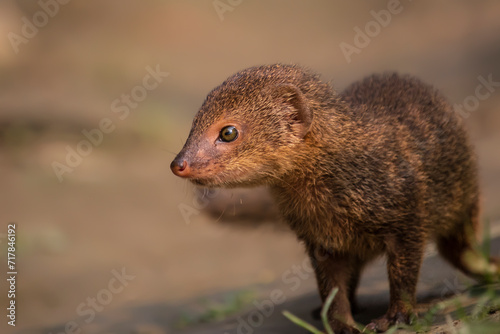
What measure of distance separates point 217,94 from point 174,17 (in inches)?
436

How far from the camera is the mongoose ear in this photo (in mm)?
4449

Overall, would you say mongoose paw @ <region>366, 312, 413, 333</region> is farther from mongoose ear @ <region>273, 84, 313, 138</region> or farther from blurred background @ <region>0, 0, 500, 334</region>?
mongoose ear @ <region>273, 84, 313, 138</region>

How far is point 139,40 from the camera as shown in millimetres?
13727

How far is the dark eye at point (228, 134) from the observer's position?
431cm

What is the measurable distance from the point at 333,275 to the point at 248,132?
4.86 ft

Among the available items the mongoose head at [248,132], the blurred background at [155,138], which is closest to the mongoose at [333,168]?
the mongoose head at [248,132]

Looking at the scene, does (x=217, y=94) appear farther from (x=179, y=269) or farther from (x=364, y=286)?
(x=179, y=269)

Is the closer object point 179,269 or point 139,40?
point 179,269

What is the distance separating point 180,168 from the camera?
4.10 meters

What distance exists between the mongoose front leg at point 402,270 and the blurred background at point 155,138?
47.7 inches

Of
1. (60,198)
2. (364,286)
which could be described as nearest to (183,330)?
(364,286)

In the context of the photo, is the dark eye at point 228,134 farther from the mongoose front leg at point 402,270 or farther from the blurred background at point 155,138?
the mongoose front leg at point 402,270

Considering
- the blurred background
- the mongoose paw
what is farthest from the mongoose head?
the mongoose paw

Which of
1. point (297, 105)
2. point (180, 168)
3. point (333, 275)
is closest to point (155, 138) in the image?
point (333, 275)
